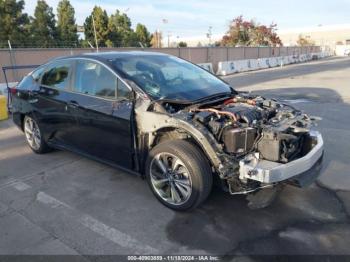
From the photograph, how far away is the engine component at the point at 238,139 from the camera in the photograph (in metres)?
3.26

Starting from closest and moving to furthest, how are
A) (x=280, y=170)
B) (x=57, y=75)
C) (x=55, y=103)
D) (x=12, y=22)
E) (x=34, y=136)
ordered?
(x=280, y=170)
(x=55, y=103)
(x=57, y=75)
(x=34, y=136)
(x=12, y=22)

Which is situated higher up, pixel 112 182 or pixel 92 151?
pixel 92 151

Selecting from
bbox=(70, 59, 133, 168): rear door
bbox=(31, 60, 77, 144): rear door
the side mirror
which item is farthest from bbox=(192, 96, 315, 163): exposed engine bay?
the side mirror

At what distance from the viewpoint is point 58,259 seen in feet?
9.44

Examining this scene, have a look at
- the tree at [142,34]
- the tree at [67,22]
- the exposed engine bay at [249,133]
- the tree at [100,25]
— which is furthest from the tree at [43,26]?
the exposed engine bay at [249,133]

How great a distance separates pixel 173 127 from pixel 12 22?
30314mm

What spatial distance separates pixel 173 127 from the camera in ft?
11.5

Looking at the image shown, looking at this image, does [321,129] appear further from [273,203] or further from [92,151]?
[92,151]

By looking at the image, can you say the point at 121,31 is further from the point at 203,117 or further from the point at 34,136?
the point at 203,117

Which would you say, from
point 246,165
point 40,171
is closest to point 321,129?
point 246,165

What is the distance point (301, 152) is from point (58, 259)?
105 inches

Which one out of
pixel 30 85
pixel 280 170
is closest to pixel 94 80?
pixel 30 85

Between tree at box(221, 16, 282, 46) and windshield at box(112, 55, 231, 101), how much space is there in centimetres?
4137

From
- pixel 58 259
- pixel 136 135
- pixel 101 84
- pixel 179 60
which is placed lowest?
pixel 58 259
